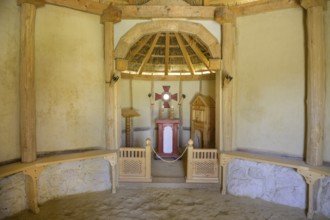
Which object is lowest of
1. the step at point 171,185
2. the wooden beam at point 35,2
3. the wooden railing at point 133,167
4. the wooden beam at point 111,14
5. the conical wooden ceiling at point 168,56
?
the step at point 171,185

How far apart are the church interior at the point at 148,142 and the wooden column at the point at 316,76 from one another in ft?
0.07

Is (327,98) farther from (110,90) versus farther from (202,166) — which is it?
(110,90)

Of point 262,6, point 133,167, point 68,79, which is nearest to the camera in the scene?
point 262,6

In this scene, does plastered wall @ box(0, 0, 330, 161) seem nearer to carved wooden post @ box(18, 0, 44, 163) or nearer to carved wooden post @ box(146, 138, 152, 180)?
carved wooden post @ box(18, 0, 44, 163)

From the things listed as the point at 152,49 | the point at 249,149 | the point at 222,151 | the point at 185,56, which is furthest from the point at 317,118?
the point at 152,49

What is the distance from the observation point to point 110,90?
22.1 ft

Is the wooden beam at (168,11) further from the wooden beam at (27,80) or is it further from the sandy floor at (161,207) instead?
the sandy floor at (161,207)

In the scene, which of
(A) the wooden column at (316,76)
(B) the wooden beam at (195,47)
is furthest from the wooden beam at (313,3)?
(B) the wooden beam at (195,47)

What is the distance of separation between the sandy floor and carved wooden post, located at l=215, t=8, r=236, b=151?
5.05ft

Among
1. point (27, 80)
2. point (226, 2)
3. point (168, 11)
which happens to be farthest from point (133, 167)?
point (226, 2)

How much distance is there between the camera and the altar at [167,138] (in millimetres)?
9367

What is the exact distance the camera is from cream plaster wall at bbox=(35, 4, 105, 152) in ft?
19.4

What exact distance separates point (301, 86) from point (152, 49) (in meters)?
5.51

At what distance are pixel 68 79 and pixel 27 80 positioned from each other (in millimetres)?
1096
